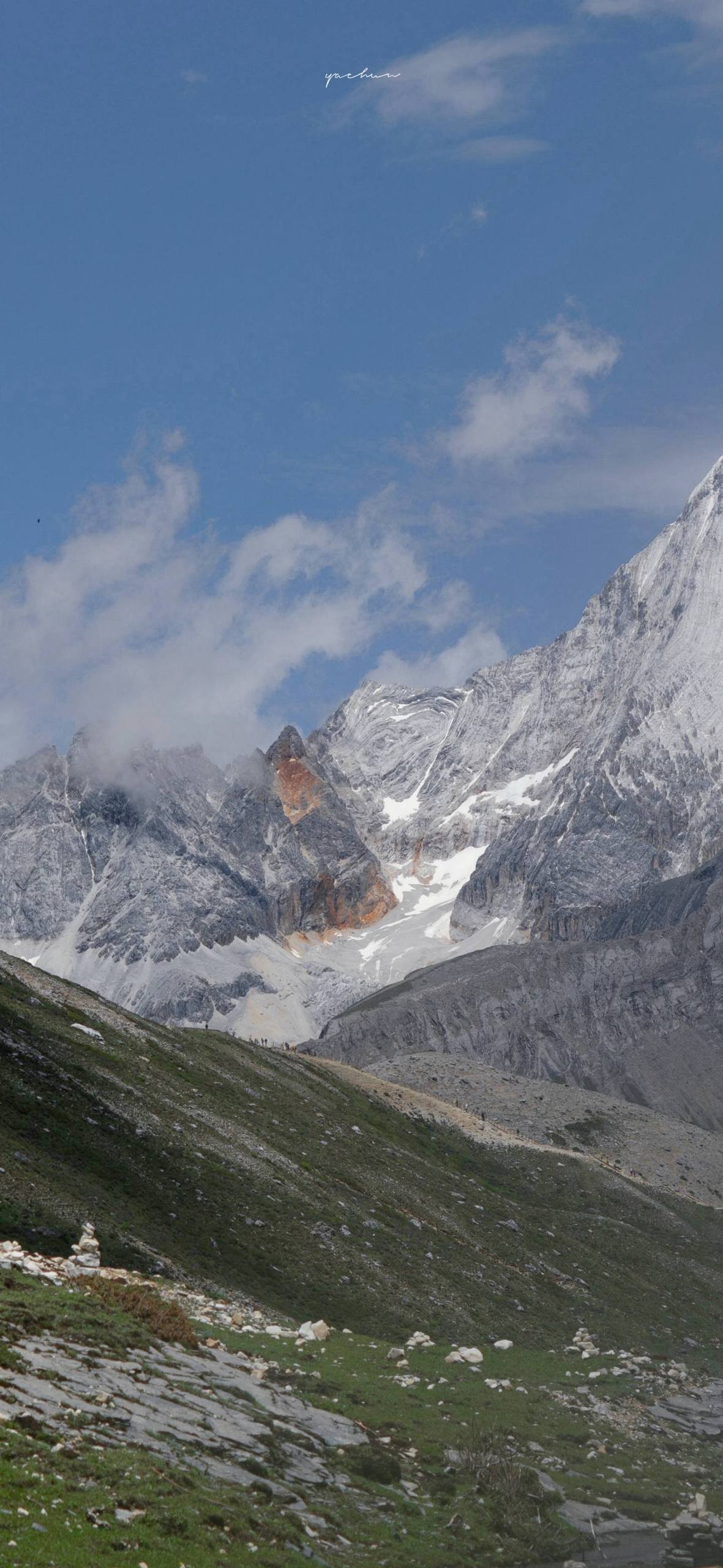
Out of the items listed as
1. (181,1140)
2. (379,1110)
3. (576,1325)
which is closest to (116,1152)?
(181,1140)

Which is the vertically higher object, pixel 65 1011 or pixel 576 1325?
pixel 65 1011

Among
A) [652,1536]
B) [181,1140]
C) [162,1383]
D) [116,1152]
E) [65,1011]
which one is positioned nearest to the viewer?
[162,1383]

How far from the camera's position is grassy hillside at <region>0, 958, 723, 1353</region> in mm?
53094

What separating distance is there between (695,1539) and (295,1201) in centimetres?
3233

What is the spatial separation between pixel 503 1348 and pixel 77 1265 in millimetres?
20611

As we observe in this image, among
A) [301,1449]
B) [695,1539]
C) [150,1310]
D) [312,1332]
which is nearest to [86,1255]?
[150,1310]

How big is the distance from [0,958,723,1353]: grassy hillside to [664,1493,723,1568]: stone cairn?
59.4 feet

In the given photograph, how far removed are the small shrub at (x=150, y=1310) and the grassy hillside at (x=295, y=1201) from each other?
21.4 ft

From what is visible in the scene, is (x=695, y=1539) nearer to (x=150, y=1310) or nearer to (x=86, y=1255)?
(x=150, y=1310)

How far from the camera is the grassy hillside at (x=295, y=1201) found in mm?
53094

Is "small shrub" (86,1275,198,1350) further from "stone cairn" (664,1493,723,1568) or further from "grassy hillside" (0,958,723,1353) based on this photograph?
"stone cairn" (664,1493,723,1568)

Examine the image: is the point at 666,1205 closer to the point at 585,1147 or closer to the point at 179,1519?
the point at 585,1147

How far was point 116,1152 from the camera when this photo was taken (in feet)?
195

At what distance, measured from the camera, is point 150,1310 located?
1476 inches
